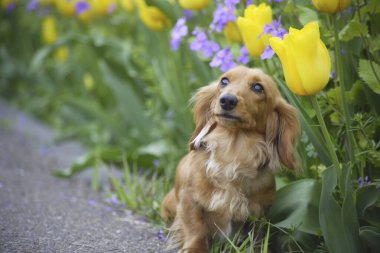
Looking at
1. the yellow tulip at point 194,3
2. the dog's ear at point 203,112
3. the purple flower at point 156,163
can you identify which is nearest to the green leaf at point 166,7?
the yellow tulip at point 194,3

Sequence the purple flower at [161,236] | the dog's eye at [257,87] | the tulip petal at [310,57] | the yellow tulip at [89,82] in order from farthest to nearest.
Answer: the yellow tulip at [89,82] < the purple flower at [161,236] < the dog's eye at [257,87] < the tulip petal at [310,57]

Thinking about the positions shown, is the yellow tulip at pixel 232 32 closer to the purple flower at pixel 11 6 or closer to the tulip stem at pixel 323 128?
the tulip stem at pixel 323 128

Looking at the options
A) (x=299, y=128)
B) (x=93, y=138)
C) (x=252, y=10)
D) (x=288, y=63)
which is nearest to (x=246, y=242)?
(x=299, y=128)

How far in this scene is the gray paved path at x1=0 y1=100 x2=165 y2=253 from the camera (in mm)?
2328

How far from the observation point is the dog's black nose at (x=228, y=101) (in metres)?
2.00

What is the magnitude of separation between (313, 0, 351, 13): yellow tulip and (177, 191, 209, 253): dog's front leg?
914 millimetres

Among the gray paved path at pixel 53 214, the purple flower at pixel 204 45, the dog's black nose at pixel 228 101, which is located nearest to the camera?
the dog's black nose at pixel 228 101

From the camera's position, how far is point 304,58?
5.89ft

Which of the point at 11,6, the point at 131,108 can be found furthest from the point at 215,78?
the point at 11,6

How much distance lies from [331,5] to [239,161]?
2.26 ft

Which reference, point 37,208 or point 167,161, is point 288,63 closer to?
point 37,208

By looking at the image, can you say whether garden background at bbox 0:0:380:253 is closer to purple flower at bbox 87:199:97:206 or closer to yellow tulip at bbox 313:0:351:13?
yellow tulip at bbox 313:0:351:13

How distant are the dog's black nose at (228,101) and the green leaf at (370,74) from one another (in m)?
0.52

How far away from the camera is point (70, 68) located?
17.7 ft
